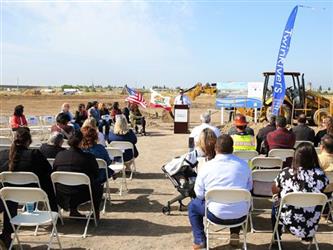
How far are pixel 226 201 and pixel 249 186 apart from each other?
44 centimetres

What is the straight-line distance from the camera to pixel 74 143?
5.75m

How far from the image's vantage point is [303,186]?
467 cm

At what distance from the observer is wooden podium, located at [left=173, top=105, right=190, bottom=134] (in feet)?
57.8

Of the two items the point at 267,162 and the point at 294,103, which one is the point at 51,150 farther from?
the point at 294,103

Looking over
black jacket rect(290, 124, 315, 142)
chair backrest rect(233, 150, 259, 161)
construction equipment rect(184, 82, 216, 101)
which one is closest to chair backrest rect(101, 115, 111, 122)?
black jacket rect(290, 124, 315, 142)

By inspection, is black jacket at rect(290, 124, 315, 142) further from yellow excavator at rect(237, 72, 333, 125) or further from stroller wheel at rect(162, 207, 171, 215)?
yellow excavator at rect(237, 72, 333, 125)

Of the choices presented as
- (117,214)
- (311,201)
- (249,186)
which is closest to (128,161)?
(117,214)

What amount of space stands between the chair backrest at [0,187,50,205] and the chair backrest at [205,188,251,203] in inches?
68.8

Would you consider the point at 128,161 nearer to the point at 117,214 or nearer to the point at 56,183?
the point at 117,214

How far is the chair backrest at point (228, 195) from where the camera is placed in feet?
14.4

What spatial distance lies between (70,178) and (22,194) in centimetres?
89

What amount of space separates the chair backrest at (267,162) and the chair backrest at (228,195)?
6.72ft

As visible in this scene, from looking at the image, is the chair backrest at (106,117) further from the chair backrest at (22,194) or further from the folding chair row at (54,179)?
the chair backrest at (22,194)

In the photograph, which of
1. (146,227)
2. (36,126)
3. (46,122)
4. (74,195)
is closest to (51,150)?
(74,195)
